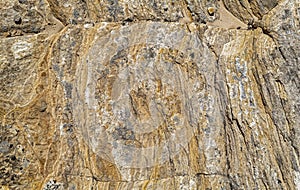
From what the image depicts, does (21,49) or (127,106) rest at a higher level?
(21,49)

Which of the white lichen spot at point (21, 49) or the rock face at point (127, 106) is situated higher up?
the white lichen spot at point (21, 49)

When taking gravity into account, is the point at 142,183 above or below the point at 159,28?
below

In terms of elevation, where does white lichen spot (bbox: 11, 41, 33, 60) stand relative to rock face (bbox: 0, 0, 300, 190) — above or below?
above

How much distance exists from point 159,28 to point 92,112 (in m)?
0.97

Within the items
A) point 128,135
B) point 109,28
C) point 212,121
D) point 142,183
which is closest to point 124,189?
point 142,183

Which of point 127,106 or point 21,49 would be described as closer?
point 127,106

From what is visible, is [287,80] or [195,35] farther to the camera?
[195,35]

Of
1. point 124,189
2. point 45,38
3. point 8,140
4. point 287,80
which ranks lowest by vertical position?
point 124,189

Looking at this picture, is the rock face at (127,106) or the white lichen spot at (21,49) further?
the white lichen spot at (21,49)

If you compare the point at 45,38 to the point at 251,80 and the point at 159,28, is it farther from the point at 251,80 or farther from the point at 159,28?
the point at 251,80

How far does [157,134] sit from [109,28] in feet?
3.43

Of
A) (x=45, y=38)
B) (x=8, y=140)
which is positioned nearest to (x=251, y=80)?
(x=45, y=38)

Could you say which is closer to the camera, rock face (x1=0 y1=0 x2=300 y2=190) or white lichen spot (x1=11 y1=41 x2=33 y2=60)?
rock face (x1=0 y1=0 x2=300 y2=190)

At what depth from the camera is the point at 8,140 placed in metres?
4.30
